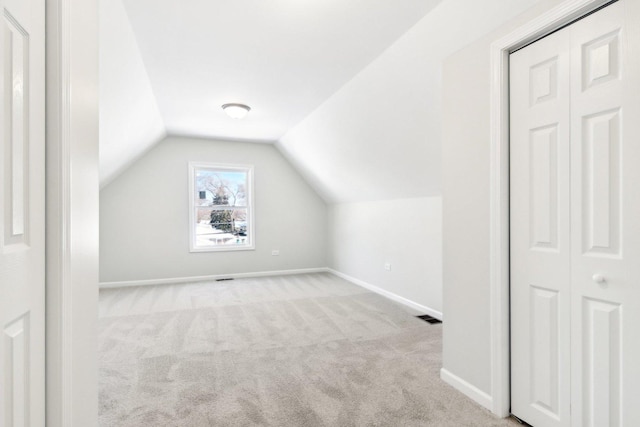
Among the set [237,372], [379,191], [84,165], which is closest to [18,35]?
[84,165]

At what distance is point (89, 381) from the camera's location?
143 centimetres

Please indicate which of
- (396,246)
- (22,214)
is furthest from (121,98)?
(396,246)

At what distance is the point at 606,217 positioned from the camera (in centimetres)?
143

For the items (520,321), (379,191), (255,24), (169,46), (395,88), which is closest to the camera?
(520,321)

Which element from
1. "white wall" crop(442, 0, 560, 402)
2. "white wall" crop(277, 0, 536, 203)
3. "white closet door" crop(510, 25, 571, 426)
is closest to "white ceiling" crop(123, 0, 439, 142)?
"white wall" crop(277, 0, 536, 203)

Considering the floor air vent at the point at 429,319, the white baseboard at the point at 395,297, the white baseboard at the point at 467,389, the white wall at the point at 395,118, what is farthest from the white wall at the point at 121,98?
the white baseboard at the point at 395,297

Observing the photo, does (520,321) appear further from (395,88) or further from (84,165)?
(84,165)

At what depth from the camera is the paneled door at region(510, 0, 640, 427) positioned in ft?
4.46

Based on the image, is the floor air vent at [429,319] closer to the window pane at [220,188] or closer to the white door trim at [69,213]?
the white door trim at [69,213]

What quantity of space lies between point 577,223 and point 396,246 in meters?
3.02

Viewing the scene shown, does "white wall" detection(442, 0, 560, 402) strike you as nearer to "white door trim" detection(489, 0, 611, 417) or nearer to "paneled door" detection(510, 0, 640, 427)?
"white door trim" detection(489, 0, 611, 417)

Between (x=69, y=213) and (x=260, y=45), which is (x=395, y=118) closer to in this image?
(x=260, y=45)

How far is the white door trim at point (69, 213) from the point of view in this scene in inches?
A: 44.3

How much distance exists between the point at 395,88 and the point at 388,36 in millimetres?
538
